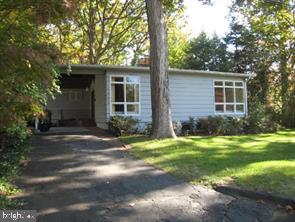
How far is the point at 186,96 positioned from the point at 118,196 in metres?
15.9

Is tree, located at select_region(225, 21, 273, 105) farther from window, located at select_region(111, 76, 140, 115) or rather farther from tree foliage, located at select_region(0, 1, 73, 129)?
tree foliage, located at select_region(0, 1, 73, 129)

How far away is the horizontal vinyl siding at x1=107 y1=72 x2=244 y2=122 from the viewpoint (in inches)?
873

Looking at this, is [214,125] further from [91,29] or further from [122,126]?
[91,29]

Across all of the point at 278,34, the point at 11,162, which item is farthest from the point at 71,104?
the point at 11,162

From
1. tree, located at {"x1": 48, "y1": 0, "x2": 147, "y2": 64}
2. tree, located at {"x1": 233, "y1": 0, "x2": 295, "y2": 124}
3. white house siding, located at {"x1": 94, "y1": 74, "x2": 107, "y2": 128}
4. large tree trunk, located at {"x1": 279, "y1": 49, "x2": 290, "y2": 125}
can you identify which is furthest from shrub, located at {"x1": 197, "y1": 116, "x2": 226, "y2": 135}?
tree, located at {"x1": 48, "y1": 0, "x2": 147, "y2": 64}

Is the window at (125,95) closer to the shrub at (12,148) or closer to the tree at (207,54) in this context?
the shrub at (12,148)

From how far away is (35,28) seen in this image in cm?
Answer: 969

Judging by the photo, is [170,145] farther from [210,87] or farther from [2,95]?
[210,87]

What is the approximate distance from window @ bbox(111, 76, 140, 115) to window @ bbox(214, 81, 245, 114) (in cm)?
515

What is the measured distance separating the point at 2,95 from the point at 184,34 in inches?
1565

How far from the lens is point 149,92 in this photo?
22.3m

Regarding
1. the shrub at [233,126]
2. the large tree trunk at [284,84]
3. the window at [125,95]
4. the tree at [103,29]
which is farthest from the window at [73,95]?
the large tree trunk at [284,84]

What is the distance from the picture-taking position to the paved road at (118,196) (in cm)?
689

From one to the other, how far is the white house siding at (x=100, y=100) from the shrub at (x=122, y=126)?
8.14ft
